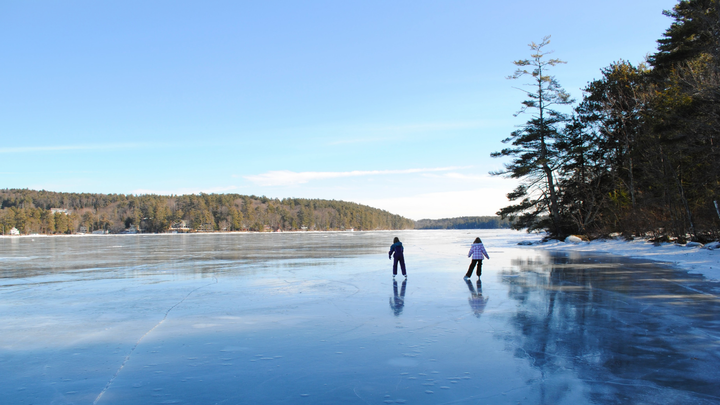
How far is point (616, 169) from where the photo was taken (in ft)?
97.3

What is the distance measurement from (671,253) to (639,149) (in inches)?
253

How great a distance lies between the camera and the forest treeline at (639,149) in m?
16.6

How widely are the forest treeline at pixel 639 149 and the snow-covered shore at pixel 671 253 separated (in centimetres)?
90

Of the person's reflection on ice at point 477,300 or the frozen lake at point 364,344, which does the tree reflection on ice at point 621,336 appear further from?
the person's reflection on ice at point 477,300

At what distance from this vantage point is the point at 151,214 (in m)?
134

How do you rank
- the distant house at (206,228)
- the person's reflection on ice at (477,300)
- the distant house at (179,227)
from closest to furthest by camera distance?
the person's reflection on ice at (477,300) < the distant house at (179,227) < the distant house at (206,228)

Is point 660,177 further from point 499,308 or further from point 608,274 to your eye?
point 499,308

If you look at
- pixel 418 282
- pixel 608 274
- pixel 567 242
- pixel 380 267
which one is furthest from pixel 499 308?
pixel 567 242

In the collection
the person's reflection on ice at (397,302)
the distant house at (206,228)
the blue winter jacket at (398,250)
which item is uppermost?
the distant house at (206,228)

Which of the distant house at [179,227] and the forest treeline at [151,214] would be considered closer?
the forest treeline at [151,214]

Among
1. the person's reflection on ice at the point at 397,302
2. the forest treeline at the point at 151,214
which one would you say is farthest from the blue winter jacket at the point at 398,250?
the forest treeline at the point at 151,214

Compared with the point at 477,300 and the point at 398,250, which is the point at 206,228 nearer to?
the point at 398,250

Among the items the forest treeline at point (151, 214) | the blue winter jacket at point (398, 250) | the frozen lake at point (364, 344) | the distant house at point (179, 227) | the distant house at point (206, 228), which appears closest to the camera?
the frozen lake at point (364, 344)

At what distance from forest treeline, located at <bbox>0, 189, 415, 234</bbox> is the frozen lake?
136 metres
